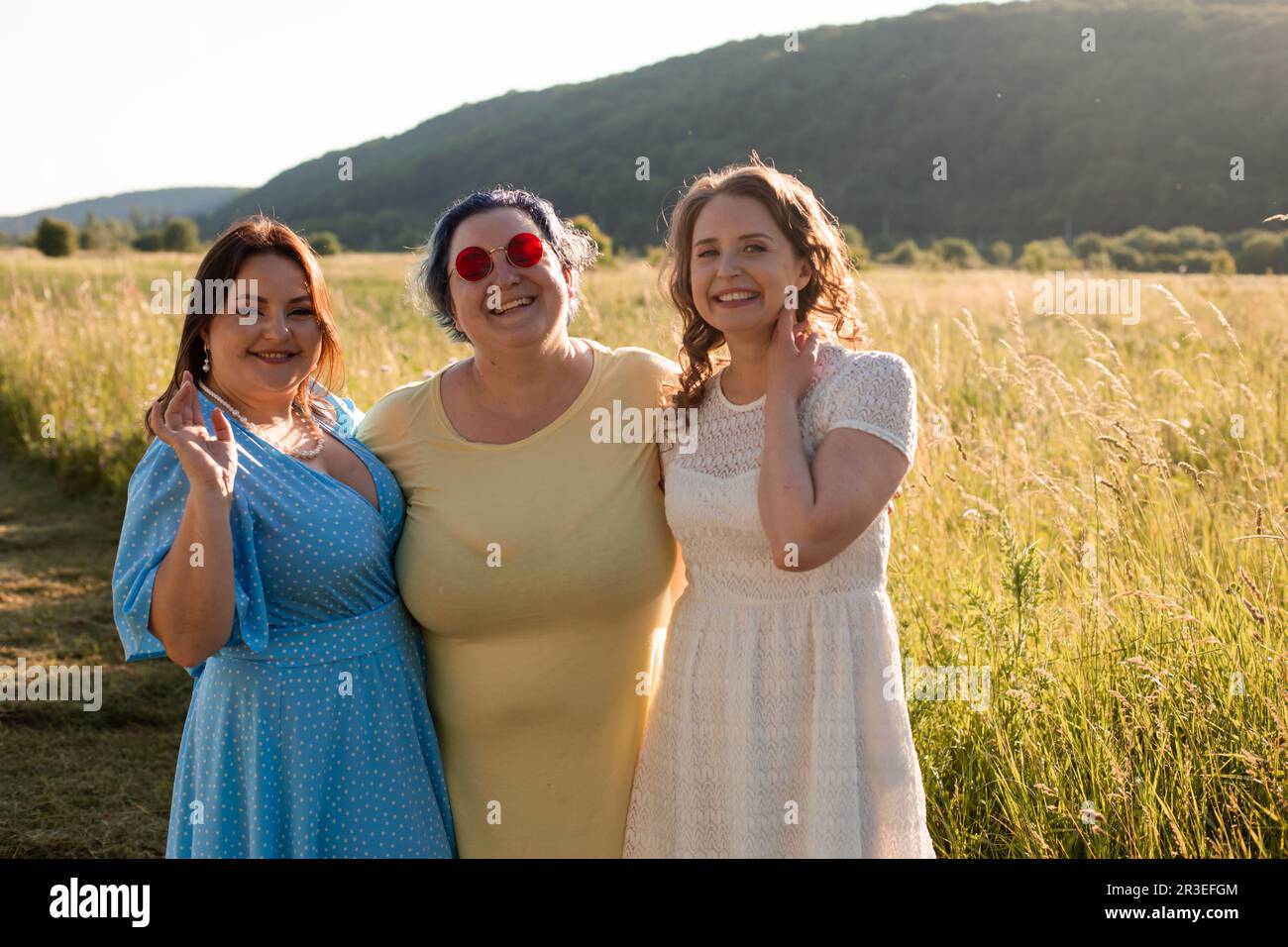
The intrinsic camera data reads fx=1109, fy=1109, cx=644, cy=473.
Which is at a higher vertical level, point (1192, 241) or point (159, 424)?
point (1192, 241)

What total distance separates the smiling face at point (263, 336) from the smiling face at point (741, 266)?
95 centimetres

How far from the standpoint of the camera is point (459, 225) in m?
2.80

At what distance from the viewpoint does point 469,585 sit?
8.52ft

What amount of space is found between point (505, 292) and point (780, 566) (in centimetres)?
97

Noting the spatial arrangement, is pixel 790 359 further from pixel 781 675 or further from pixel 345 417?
pixel 345 417

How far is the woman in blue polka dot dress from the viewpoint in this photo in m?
2.34

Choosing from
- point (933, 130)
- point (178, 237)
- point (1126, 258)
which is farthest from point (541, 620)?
point (933, 130)

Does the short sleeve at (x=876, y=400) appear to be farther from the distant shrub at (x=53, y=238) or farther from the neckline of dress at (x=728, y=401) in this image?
the distant shrub at (x=53, y=238)

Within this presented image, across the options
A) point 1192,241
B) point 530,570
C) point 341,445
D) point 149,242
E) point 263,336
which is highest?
point 149,242

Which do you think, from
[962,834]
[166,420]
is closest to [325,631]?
[166,420]

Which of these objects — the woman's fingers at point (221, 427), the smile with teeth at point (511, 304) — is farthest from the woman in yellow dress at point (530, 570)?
the woman's fingers at point (221, 427)

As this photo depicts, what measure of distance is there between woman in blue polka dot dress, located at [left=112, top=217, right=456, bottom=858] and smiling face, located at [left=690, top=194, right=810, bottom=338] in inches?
37.1

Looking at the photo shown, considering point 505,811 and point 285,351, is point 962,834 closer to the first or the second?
point 505,811

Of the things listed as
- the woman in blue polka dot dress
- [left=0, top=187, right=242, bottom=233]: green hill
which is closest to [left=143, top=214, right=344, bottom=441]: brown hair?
the woman in blue polka dot dress
